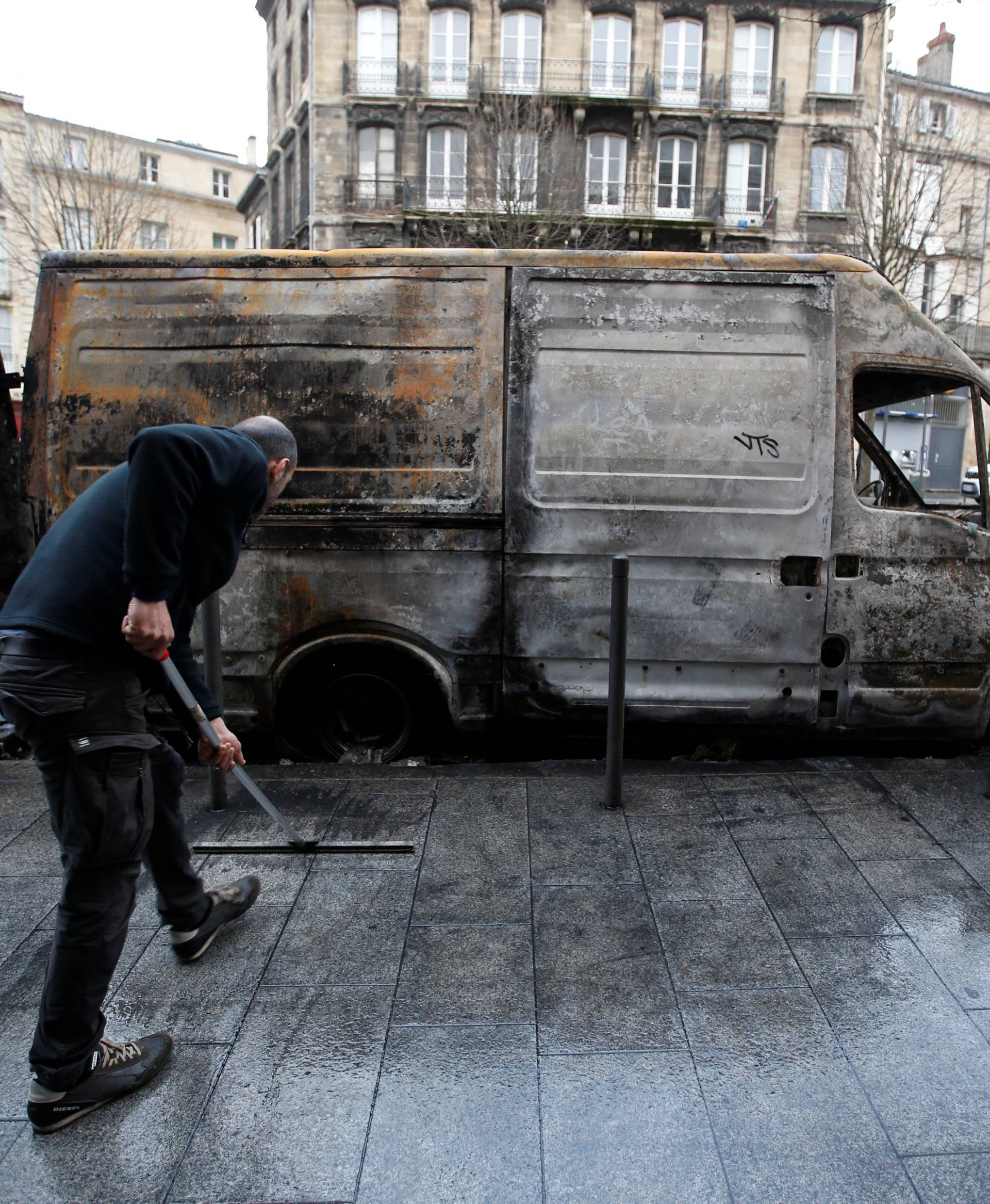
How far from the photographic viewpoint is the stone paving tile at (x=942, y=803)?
Answer: 3.81 metres

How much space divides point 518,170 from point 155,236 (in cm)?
1799

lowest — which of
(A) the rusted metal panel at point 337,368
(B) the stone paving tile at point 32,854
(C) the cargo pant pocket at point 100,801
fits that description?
(B) the stone paving tile at point 32,854

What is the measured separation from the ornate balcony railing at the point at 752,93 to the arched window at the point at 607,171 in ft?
12.1

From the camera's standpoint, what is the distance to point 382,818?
395cm

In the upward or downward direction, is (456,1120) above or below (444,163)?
below

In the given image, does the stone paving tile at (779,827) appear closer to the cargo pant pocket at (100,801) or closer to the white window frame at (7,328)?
the cargo pant pocket at (100,801)

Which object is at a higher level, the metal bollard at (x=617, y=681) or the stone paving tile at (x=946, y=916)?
the metal bollard at (x=617, y=681)

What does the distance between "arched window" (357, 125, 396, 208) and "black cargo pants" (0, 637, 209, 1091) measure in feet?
102

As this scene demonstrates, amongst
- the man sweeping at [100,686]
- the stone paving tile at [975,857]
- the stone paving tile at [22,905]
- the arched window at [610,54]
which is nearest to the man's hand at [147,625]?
the man sweeping at [100,686]

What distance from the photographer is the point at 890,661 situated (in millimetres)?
4676

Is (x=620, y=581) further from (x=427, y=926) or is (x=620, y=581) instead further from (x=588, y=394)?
(x=427, y=926)

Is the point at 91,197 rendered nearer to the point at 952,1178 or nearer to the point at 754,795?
the point at 754,795

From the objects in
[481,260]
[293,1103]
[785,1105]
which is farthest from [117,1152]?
[481,260]

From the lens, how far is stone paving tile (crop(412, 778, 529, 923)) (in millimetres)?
3178
